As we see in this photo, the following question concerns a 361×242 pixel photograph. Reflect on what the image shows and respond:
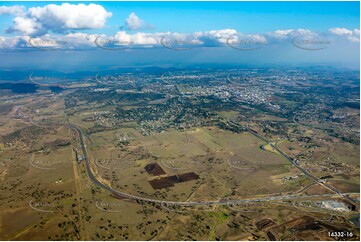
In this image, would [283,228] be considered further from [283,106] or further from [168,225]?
[283,106]

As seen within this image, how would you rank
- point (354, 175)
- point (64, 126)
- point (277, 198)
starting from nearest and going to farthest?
1. point (277, 198)
2. point (354, 175)
3. point (64, 126)

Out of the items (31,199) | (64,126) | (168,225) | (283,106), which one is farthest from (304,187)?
(283,106)
